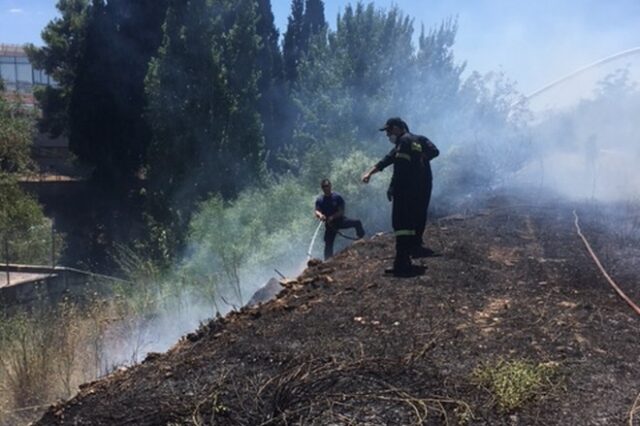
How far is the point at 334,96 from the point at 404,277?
55.7ft

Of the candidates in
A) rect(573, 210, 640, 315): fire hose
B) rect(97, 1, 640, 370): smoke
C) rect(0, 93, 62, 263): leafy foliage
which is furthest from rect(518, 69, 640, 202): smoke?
rect(0, 93, 62, 263): leafy foliage

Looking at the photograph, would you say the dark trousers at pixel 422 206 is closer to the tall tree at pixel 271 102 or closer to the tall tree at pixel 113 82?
the tall tree at pixel 271 102

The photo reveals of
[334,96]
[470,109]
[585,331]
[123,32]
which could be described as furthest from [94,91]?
[585,331]

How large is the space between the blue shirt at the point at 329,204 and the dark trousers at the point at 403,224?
252cm

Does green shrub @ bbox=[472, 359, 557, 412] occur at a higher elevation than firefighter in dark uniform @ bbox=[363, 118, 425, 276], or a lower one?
lower

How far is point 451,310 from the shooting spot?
19.2ft

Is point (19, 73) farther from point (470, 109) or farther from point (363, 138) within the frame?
point (470, 109)

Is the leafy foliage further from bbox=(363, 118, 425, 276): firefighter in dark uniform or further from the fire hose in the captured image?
the fire hose

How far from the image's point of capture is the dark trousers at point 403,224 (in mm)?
6832

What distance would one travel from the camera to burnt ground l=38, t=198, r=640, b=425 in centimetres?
411

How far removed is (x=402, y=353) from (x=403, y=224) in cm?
213

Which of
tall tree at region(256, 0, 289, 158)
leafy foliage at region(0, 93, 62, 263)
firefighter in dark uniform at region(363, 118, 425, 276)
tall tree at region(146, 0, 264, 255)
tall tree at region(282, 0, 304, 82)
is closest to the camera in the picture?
firefighter in dark uniform at region(363, 118, 425, 276)

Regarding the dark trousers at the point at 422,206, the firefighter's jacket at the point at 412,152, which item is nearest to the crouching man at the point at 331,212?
the dark trousers at the point at 422,206

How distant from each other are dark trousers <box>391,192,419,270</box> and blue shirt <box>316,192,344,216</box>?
2.52m
